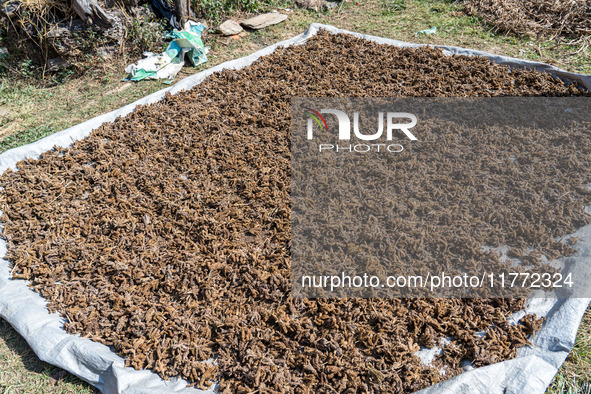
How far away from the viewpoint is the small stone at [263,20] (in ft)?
24.3

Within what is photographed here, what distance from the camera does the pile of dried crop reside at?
6789 millimetres

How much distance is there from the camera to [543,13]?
720 cm

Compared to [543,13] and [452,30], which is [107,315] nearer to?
[452,30]

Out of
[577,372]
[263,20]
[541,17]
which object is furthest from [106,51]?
[541,17]

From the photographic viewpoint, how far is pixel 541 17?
23.4ft

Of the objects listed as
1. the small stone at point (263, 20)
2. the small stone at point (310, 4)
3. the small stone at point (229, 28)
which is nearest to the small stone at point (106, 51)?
the small stone at point (229, 28)

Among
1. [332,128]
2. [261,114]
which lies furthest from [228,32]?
[332,128]

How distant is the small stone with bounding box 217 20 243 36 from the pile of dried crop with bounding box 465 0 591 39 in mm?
4522

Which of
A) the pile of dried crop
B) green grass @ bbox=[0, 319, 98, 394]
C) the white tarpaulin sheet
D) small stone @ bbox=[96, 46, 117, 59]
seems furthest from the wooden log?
the pile of dried crop

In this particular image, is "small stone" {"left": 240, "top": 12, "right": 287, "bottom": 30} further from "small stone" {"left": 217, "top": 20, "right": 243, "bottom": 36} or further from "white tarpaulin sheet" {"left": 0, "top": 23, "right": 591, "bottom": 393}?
"white tarpaulin sheet" {"left": 0, "top": 23, "right": 591, "bottom": 393}

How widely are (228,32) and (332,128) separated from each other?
12.5ft

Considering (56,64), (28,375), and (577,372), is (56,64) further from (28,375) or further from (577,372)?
Result: (577,372)

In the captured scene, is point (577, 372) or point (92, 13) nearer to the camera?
point (577, 372)

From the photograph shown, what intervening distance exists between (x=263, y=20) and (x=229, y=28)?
75 cm
